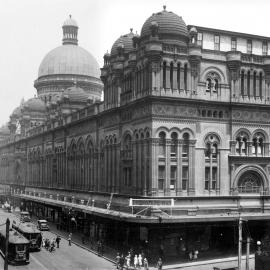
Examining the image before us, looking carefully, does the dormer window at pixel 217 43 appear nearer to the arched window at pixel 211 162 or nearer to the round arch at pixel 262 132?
the round arch at pixel 262 132

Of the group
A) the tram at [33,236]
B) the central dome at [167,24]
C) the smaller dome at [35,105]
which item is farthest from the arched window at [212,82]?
the smaller dome at [35,105]

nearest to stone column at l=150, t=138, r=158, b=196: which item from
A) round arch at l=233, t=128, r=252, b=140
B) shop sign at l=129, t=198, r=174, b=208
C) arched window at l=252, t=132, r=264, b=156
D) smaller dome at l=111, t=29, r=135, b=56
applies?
shop sign at l=129, t=198, r=174, b=208

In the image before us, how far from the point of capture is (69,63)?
12925cm

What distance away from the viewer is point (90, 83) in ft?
421

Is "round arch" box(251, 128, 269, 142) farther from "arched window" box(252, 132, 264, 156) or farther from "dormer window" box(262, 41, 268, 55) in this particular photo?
"dormer window" box(262, 41, 268, 55)

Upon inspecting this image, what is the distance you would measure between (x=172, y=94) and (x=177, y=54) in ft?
14.1

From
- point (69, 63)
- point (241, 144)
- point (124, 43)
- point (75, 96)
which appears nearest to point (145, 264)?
point (241, 144)

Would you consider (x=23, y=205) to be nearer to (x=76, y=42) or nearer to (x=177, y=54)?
(x=76, y=42)

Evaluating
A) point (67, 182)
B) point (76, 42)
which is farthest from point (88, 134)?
point (76, 42)

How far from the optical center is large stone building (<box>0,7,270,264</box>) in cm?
5466

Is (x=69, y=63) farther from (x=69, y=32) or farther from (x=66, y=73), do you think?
(x=69, y=32)

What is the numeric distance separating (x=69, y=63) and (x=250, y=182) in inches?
2985

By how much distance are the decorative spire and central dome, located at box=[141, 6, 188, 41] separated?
79983 mm

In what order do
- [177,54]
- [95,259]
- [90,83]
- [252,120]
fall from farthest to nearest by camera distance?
[90,83] → [252,120] → [177,54] → [95,259]
